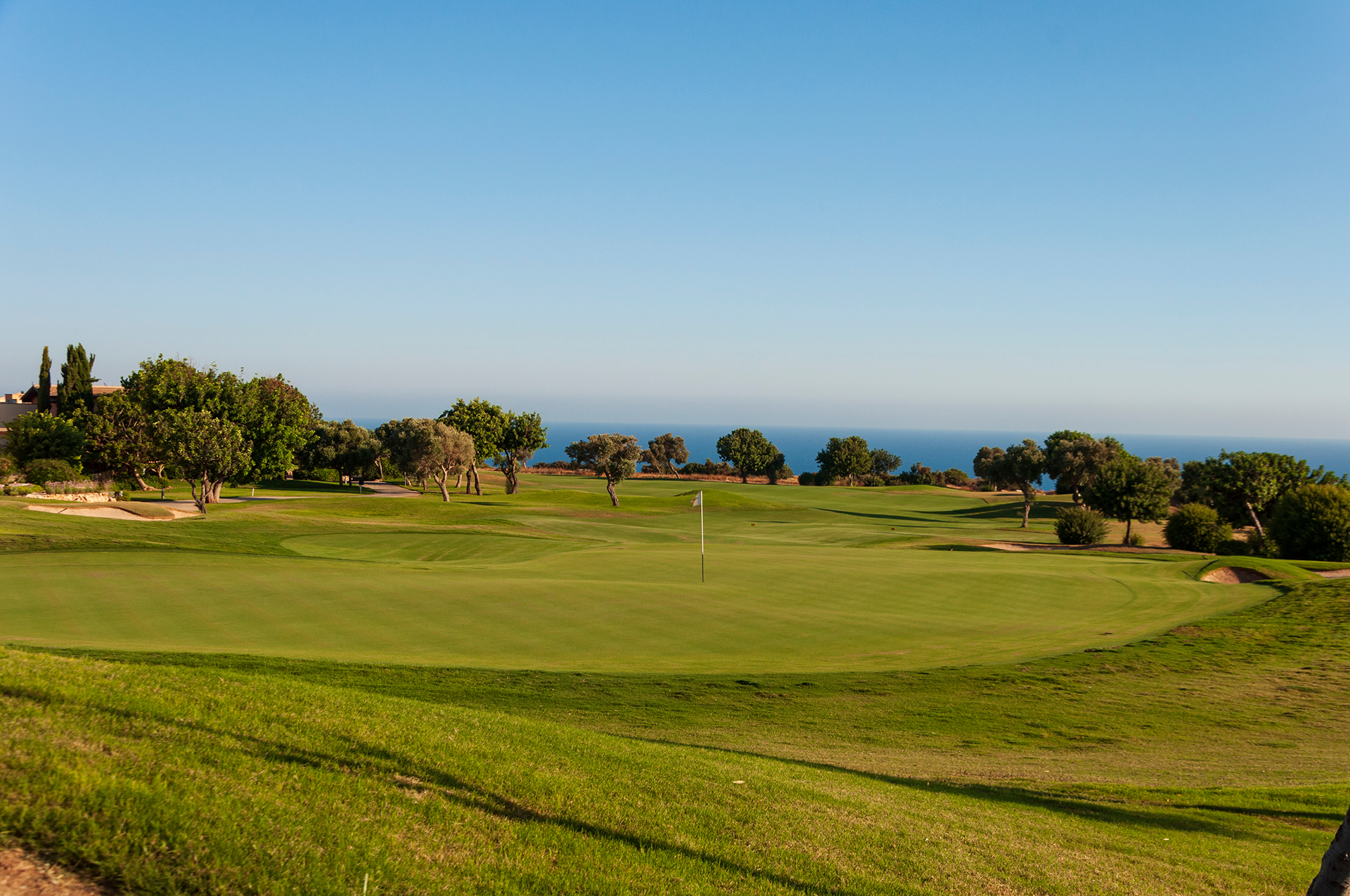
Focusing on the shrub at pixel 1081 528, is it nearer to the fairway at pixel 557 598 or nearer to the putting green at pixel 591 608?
the fairway at pixel 557 598

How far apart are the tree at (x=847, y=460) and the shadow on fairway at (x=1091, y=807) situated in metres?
98.4

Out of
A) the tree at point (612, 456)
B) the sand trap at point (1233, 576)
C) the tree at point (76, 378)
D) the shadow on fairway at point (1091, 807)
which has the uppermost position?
the tree at point (76, 378)

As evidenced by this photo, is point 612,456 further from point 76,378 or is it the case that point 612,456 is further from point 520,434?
point 76,378

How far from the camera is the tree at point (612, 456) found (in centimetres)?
6406

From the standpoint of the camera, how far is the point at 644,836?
605 centimetres

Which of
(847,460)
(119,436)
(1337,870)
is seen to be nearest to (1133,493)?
(1337,870)

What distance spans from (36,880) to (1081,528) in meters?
51.3

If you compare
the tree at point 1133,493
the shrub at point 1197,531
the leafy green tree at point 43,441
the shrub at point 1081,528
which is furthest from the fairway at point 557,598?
the leafy green tree at point 43,441

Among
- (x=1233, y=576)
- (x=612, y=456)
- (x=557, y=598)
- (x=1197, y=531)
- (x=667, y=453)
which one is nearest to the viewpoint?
(x=557, y=598)

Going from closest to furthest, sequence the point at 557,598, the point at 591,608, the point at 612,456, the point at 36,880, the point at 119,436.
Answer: the point at 36,880 → the point at 591,608 → the point at 557,598 → the point at 119,436 → the point at 612,456

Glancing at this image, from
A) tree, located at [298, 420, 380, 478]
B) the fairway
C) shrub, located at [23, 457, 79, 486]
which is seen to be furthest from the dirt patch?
tree, located at [298, 420, 380, 478]

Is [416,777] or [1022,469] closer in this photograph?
[416,777]

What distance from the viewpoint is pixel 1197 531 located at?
4312cm

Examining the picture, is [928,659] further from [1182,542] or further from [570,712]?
[1182,542]
